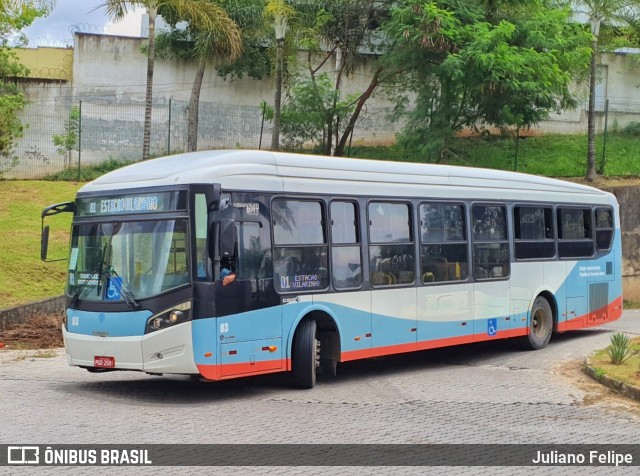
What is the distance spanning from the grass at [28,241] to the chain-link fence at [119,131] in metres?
1.40

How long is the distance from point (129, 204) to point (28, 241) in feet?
40.8

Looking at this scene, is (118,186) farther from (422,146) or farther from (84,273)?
(422,146)

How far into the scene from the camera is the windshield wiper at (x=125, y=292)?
1122 cm

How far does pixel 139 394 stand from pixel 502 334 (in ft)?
23.2

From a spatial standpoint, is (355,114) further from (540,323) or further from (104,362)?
(104,362)

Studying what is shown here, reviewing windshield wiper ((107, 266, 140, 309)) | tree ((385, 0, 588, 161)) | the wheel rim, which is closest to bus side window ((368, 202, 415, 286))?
windshield wiper ((107, 266, 140, 309))

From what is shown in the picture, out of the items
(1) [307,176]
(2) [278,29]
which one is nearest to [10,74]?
(2) [278,29]

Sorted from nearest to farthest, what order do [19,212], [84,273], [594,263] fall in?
[84,273], [594,263], [19,212]

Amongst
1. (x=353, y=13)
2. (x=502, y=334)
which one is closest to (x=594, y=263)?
(x=502, y=334)

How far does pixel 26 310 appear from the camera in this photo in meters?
18.4

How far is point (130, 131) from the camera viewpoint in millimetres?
31375

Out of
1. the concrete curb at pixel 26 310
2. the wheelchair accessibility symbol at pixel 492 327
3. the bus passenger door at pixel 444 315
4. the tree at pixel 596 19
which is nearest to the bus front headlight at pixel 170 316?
the bus passenger door at pixel 444 315

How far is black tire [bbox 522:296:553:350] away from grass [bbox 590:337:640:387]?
1.78 m

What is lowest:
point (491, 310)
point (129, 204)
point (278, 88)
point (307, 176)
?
point (491, 310)
